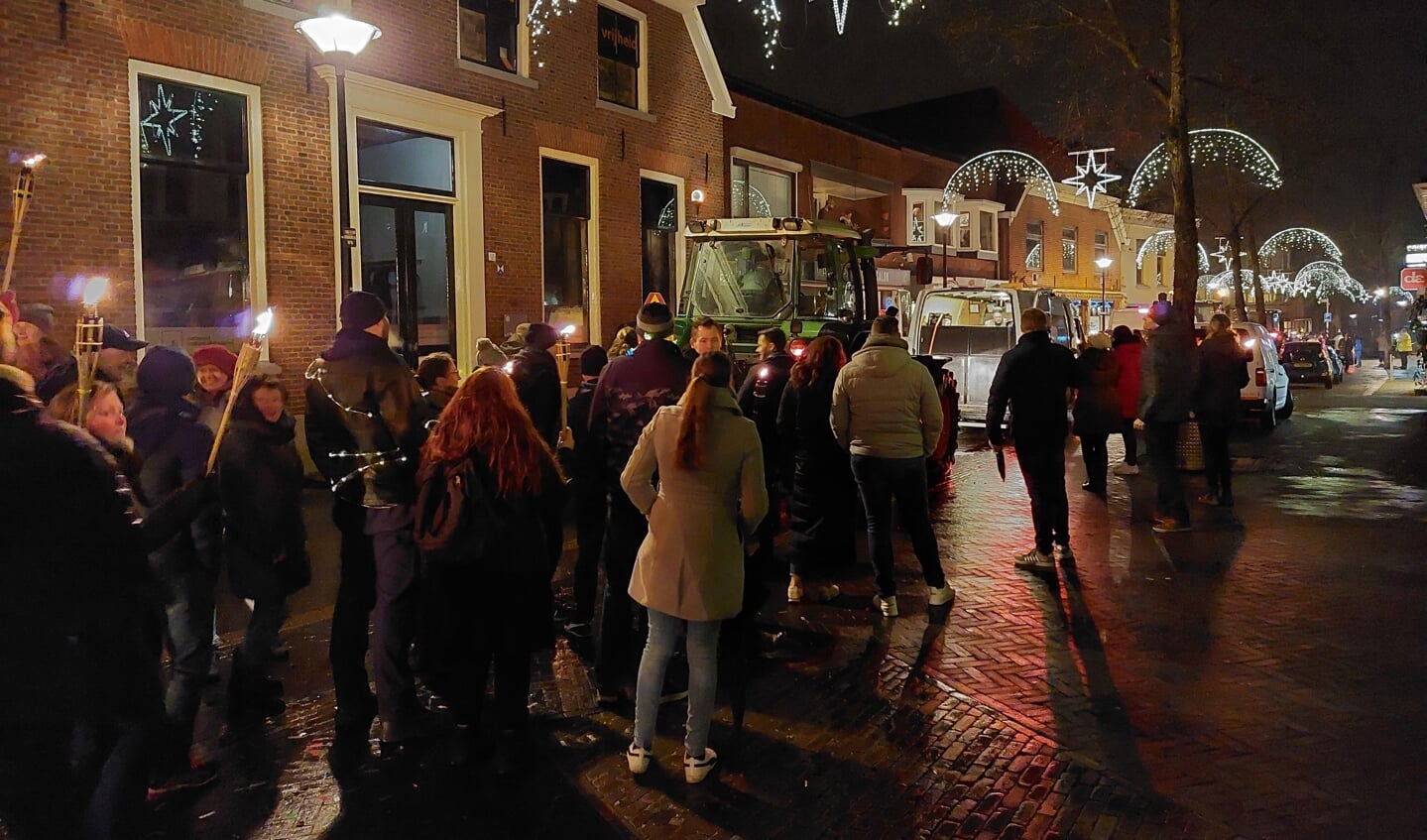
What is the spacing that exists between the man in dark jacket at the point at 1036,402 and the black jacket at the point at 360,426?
4.29m

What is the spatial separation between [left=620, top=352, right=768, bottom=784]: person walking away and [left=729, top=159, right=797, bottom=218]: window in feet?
52.6

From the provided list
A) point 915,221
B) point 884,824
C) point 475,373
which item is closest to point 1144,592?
point 884,824

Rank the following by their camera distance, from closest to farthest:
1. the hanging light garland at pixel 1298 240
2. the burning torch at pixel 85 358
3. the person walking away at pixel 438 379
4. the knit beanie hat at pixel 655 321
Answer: the burning torch at pixel 85 358, the knit beanie hat at pixel 655 321, the person walking away at pixel 438 379, the hanging light garland at pixel 1298 240

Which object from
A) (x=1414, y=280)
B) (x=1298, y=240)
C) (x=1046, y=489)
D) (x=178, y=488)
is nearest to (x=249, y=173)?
(x=178, y=488)

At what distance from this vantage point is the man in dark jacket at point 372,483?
14.4 ft

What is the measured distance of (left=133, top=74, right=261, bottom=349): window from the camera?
10203 mm

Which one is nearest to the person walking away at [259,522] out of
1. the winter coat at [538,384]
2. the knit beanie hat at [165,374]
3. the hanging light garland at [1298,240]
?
the knit beanie hat at [165,374]

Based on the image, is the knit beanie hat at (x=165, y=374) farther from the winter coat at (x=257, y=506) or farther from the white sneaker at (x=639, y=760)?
the white sneaker at (x=639, y=760)

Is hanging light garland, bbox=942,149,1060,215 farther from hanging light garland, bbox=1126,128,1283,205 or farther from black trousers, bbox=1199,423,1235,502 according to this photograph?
black trousers, bbox=1199,423,1235,502

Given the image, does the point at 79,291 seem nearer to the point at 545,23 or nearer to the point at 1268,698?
the point at 545,23

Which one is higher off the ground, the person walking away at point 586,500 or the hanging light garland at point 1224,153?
the hanging light garland at point 1224,153

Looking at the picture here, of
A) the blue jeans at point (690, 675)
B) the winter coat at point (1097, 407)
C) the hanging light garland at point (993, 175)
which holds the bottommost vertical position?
the blue jeans at point (690, 675)

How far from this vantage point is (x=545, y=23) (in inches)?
590

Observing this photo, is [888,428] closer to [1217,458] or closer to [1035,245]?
[1217,458]
